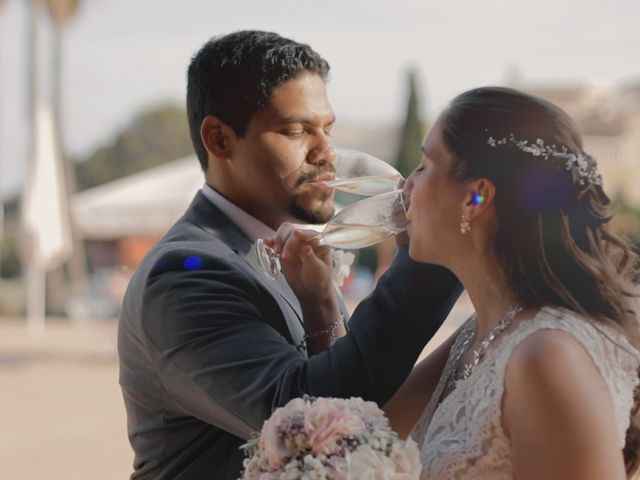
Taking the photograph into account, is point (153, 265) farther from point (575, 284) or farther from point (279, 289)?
point (575, 284)

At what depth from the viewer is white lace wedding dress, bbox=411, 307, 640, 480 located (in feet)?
6.96

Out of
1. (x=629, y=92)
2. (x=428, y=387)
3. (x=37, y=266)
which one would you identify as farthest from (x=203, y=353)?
(x=629, y=92)

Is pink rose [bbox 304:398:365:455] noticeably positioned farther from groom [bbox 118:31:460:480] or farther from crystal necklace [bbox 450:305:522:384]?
crystal necklace [bbox 450:305:522:384]

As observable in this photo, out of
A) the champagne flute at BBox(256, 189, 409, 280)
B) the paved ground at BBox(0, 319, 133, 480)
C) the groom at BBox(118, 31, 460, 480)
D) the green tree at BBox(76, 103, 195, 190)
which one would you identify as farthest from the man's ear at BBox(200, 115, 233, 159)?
the green tree at BBox(76, 103, 195, 190)

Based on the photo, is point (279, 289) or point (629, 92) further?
point (629, 92)

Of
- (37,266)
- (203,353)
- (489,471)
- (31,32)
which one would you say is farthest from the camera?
(31,32)

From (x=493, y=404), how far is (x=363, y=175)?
2.25 feet

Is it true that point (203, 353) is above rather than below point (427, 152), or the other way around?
below

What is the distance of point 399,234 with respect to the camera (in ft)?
8.05

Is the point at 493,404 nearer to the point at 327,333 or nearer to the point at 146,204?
the point at 327,333

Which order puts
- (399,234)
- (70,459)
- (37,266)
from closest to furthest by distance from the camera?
1. (399,234)
2. (70,459)
3. (37,266)

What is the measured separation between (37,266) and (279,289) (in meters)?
15.2

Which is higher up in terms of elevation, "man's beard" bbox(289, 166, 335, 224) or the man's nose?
the man's nose

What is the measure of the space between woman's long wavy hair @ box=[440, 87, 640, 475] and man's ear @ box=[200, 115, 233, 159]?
693 mm
